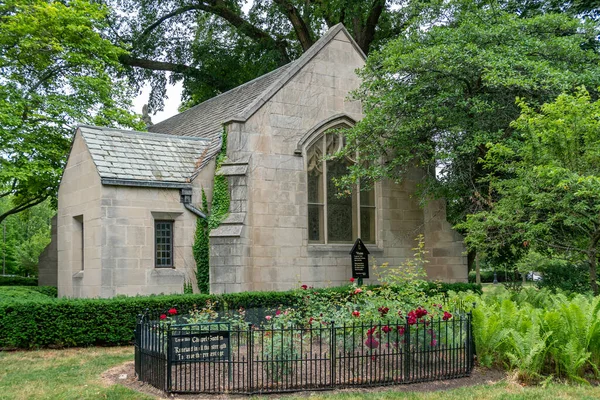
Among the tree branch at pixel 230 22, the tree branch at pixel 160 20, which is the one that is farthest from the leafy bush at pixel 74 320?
the tree branch at pixel 160 20

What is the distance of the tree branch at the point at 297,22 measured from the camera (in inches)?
1330

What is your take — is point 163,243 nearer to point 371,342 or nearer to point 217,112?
point 217,112

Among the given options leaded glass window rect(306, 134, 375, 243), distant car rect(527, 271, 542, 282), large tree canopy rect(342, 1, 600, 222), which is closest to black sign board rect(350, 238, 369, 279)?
leaded glass window rect(306, 134, 375, 243)

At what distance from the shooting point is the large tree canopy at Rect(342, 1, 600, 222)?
1648 cm

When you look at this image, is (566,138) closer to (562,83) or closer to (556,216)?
(556,216)

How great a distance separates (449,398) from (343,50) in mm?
14105

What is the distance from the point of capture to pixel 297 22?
3422 cm

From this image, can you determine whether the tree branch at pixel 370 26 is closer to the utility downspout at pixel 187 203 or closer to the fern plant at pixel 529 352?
the utility downspout at pixel 187 203

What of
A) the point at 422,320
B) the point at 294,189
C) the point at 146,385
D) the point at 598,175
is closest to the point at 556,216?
the point at 598,175

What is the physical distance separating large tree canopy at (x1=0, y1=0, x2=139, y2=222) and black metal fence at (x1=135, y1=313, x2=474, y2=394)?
1439cm

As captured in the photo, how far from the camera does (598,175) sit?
13.4 m

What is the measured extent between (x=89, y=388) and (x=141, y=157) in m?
9.65

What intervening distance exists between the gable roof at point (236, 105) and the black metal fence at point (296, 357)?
367 inches

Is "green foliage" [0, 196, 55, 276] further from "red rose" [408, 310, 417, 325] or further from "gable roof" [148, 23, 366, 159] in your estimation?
"red rose" [408, 310, 417, 325]
